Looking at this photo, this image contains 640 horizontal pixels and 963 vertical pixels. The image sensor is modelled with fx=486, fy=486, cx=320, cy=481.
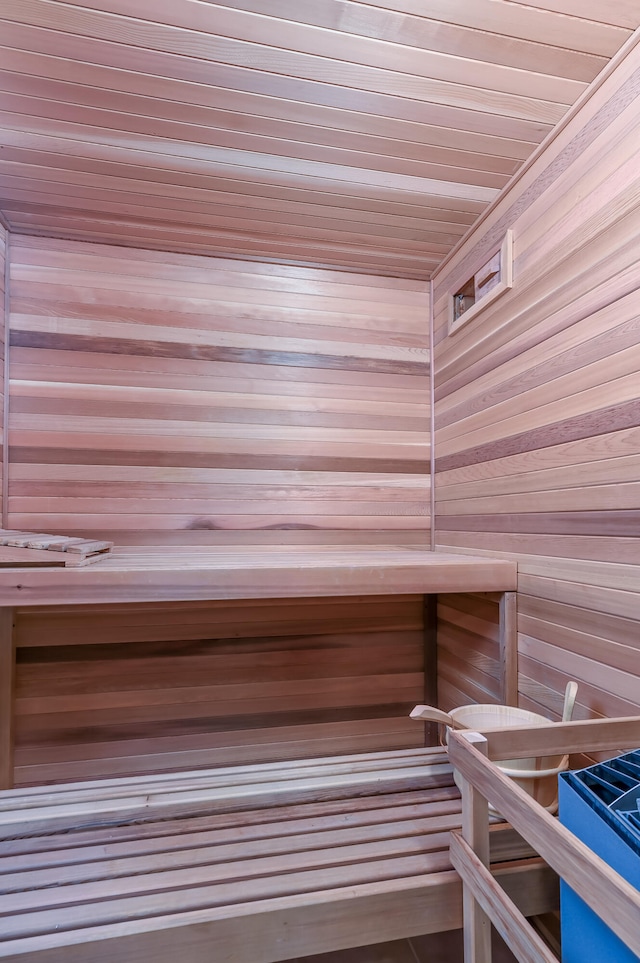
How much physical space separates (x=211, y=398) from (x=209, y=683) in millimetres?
1422

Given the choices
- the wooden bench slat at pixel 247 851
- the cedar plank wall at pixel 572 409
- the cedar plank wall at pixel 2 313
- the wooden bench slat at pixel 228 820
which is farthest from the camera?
the cedar plank wall at pixel 2 313

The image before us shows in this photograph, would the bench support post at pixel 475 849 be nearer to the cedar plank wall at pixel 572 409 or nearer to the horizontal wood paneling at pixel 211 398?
the cedar plank wall at pixel 572 409

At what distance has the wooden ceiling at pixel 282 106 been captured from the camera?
131 centimetres

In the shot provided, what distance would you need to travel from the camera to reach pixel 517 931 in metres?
0.85

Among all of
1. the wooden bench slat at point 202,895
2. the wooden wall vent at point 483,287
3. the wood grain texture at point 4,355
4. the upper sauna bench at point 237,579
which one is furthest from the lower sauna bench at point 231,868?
the wooden wall vent at point 483,287

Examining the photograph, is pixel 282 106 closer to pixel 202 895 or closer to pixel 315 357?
pixel 315 357

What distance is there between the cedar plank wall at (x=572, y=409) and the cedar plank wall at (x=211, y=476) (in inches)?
22.8

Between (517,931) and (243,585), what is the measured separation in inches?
43.3

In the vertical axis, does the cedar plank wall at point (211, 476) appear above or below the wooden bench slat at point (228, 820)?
above

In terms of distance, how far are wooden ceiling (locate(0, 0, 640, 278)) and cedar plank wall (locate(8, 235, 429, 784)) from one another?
0.39 m

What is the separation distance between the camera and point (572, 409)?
1558 millimetres

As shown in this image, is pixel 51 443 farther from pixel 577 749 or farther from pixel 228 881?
pixel 577 749

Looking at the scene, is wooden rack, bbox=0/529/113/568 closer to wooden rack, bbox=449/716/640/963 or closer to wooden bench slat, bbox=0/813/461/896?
wooden bench slat, bbox=0/813/461/896

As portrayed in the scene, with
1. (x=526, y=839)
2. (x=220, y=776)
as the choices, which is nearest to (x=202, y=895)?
(x=220, y=776)
